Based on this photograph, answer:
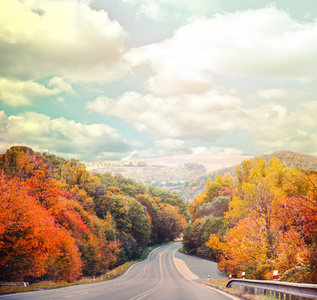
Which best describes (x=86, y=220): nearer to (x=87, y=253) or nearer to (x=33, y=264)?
(x=87, y=253)

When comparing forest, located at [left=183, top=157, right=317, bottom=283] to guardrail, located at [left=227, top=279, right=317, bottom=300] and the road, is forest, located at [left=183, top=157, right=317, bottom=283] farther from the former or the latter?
the road

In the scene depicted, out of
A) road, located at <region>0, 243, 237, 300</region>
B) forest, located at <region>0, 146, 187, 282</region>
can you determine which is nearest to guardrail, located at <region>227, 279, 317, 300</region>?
road, located at <region>0, 243, 237, 300</region>

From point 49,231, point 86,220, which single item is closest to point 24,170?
point 86,220

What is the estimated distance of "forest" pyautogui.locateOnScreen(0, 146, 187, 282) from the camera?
82.5 feet

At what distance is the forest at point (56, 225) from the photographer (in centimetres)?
2514

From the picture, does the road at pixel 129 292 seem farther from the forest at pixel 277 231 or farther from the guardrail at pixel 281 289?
the forest at pixel 277 231

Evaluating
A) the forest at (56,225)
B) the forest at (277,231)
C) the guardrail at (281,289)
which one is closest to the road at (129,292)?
the guardrail at (281,289)

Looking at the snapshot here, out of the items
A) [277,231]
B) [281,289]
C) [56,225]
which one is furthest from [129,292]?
[56,225]

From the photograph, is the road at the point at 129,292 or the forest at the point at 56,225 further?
the forest at the point at 56,225

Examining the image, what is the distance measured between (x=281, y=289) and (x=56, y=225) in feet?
106

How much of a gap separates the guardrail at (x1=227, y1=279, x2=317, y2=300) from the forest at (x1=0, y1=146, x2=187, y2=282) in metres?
19.8

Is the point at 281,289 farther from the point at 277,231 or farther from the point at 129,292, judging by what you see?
the point at 277,231

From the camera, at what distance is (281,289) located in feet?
31.8

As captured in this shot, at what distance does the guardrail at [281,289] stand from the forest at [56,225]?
19840mm
